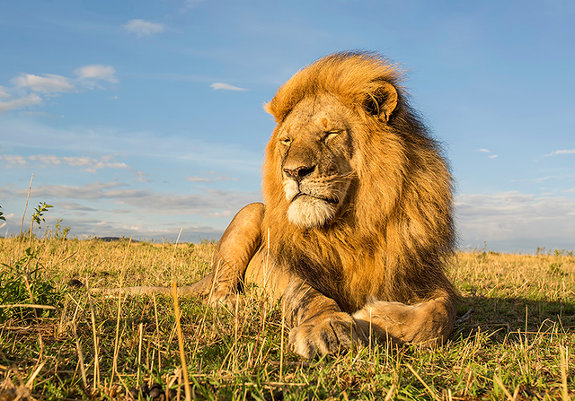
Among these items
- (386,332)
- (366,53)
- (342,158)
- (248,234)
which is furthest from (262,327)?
(366,53)

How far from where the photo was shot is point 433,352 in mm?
2871

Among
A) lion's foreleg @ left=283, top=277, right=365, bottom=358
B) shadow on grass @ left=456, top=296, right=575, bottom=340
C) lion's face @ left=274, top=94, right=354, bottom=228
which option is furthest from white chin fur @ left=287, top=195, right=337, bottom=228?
shadow on grass @ left=456, top=296, right=575, bottom=340

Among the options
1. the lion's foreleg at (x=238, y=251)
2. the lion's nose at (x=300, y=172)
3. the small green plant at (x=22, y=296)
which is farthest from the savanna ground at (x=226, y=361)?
the lion's nose at (x=300, y=172)

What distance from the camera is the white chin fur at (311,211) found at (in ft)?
10.8

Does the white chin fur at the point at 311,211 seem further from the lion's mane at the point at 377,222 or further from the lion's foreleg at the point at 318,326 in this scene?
the lion's foreleg at the point at 318,326

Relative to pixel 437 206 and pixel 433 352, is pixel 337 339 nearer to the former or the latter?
pixel 433 352

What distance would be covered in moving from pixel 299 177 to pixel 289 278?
904 mm

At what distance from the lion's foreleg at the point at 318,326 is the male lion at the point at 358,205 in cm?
2

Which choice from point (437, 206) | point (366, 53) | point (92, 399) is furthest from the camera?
point (366, 53)

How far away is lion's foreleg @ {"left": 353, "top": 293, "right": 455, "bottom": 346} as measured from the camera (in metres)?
3.02

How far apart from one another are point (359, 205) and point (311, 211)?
1.38ft

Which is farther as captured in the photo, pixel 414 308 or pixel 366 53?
pixel 366 53

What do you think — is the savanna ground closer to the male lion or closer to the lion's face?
the male lion

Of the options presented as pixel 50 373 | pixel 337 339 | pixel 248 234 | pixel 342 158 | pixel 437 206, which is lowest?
pixel 50 373
